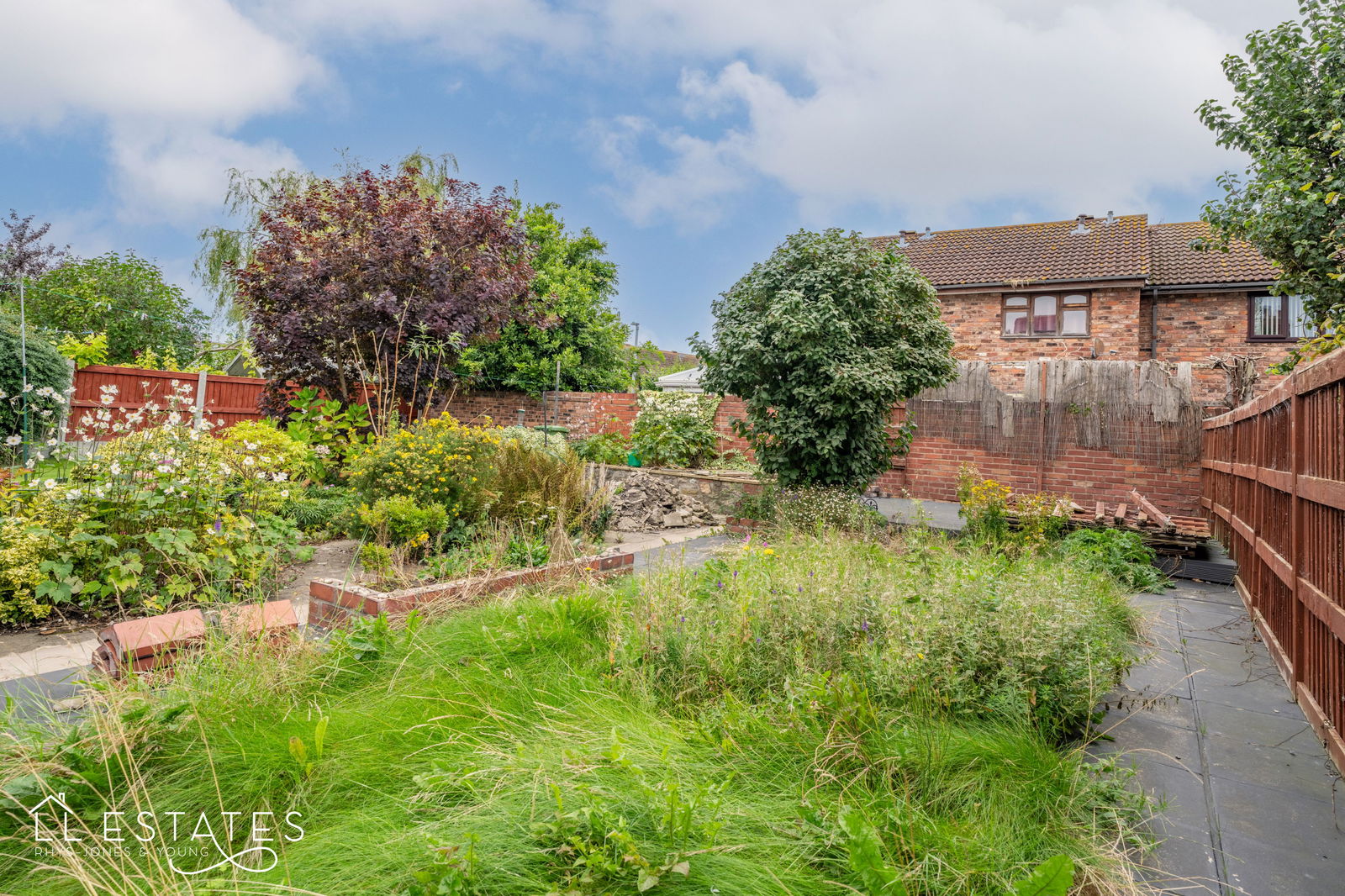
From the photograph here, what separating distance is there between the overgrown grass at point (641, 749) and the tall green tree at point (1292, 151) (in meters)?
5.21

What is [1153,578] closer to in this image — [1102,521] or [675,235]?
[1102,521]

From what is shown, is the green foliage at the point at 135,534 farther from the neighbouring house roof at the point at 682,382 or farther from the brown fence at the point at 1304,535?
the neighbouring house roof at the point at 682,382

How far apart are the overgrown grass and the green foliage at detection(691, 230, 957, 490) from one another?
4255mm

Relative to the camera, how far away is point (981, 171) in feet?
43.1

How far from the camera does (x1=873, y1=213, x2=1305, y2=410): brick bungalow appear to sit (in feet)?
51.9

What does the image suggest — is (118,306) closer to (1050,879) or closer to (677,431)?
(677,431)

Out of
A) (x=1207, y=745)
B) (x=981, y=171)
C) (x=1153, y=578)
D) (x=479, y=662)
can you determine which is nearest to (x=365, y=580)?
(x=479, y=662)

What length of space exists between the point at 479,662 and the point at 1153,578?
6023 mm

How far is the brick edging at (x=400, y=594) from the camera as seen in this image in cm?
361

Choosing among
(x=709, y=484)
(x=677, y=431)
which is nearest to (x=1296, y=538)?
(x=709, y=484)

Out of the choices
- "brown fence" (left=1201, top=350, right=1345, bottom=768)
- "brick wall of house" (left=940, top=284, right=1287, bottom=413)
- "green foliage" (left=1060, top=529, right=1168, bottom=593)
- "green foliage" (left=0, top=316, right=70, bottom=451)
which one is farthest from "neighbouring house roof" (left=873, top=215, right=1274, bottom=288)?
"green foliage" (left=0, top=316, right=70, bottom=451)

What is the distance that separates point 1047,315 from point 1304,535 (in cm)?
1558

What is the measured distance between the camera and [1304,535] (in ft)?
10.3

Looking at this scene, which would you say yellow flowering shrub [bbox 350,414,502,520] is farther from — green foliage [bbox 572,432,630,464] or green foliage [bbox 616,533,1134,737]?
green foliage [bbox 572,432,630,464]
